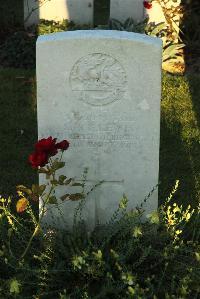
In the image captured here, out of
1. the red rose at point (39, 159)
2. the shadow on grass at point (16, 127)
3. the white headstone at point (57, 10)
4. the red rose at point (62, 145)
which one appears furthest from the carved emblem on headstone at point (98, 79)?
the white headstone at point (57, 10)

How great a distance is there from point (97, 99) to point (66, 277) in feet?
3.37

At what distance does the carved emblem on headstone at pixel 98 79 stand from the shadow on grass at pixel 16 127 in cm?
151

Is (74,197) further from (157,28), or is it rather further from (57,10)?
(57,10)

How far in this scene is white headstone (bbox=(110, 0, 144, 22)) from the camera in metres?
8.34

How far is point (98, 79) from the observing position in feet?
11.6

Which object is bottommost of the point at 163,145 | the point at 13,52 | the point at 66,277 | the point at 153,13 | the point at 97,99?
the point at 66,277

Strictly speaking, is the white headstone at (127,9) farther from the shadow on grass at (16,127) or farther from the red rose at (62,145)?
the red rose at (62,145)

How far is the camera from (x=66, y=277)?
3477 mm

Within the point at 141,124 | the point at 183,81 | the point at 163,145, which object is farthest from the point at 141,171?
the point at 183,81

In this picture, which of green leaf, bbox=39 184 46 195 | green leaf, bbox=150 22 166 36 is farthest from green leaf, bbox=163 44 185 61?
green leaf, bbox=39 184 46 195

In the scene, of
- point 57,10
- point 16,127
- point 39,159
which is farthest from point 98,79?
point 57,10

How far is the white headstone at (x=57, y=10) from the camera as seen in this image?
857 centimetres

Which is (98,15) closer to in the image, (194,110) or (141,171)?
(194,110)

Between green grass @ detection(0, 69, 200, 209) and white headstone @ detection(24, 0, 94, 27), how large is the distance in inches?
63.0
